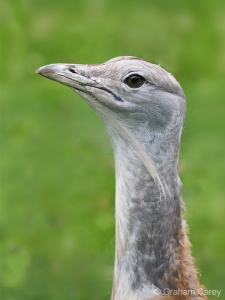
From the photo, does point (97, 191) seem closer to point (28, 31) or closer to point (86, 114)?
point (86, 114)

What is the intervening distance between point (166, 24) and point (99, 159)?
120 inches

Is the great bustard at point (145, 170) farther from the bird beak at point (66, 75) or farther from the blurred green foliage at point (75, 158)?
the blurred green foliage at point (75, 158)

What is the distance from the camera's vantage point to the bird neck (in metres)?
4.59

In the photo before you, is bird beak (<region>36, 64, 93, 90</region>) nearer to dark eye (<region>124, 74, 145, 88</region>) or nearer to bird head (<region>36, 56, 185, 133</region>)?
bird head (<region>36, 56, 185, 133</region>)

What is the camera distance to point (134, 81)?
462cm

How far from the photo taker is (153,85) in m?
4.61

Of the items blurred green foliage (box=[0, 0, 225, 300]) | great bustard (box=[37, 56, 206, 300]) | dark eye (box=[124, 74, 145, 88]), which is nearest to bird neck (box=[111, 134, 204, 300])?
great bustard (box=[37, 56, 206, 300])

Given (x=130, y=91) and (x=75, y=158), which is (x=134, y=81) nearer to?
(x=130, y=91)

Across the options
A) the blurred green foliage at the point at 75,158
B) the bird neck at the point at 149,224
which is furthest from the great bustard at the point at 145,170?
the blurred green foliage at the point at 75,158

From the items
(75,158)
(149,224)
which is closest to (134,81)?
(149,224)

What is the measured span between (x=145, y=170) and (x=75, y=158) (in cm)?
352

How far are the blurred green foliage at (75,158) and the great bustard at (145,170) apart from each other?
4.94ft

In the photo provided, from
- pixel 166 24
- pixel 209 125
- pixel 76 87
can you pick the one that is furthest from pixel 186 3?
pixel 76 87

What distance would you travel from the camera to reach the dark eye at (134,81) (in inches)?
182
